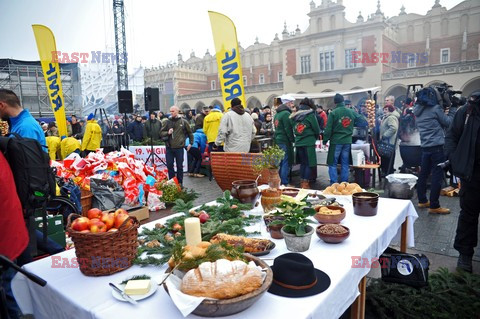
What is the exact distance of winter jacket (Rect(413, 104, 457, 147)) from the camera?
4891 millimetres

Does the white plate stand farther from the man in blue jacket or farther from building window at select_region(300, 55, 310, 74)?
building window at select_region(300, 55, 310, 74)

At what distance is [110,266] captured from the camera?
5.19 feet

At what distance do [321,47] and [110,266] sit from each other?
37170 millimetres

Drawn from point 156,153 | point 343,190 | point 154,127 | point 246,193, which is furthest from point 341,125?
point 154,127

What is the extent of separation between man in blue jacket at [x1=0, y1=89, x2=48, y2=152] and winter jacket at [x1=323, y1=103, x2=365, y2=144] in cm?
481

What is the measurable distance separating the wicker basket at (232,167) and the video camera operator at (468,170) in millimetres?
1954

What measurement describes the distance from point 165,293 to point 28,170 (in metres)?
1.72

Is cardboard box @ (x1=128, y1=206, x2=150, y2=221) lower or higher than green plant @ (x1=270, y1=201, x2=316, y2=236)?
lower

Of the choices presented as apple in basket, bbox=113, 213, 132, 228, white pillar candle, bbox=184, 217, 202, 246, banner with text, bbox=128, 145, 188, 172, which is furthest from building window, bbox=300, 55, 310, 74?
apple in basket, bbox=113, 213, 132, 228

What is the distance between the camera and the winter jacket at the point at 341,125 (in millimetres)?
6082

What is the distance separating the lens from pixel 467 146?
3078 mm

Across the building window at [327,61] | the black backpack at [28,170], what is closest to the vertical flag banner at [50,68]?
the black backpack at [28,170]

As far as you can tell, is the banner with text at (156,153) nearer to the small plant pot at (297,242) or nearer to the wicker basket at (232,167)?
the wicker basket at (232,167)

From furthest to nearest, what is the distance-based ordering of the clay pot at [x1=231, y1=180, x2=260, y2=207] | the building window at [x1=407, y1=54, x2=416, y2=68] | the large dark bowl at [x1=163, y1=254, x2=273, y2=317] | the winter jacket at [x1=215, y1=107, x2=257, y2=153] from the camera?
1. the building window at [x1=407, y1=54, x2=416, y2=68]
2. the winter jacket at [x1=215, y1=107, x2=257, y2=153]
3. the clay pot at [x1=231, y1=180, x2=260, y2=207]
4. the large dark bowl at [x1=163, y1=254, x2=273, y2=317]
